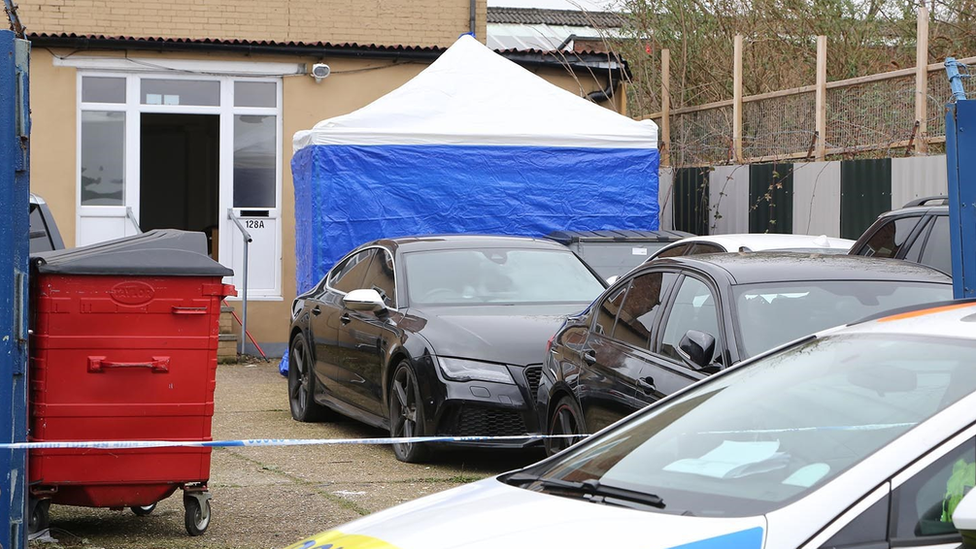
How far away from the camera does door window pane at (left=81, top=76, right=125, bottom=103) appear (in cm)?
1680

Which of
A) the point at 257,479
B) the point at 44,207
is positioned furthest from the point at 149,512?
the point at 44,207

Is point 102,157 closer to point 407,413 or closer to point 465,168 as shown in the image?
point 465,168

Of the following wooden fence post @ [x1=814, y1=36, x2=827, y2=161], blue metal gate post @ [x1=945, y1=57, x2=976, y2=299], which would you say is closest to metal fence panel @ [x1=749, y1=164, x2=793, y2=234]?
wooden fence post @ [x1=814, y1=36, x2=827, y2=161]

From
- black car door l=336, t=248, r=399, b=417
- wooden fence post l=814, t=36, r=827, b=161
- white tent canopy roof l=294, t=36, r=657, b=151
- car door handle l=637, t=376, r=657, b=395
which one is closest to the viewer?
car door handle l=637, t=376, r=657, b=395

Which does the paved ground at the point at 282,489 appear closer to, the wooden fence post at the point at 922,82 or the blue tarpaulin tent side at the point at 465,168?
the blue tarpaulin tent side at the point at 465,168

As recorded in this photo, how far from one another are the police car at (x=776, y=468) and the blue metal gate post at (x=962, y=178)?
187cm

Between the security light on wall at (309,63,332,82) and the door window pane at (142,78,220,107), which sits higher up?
the security light on wall at (309,63,332,82)

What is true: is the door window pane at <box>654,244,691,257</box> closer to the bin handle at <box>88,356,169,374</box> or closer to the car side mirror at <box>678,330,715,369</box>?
the car side mirror at <box>678,330,715,369</box>

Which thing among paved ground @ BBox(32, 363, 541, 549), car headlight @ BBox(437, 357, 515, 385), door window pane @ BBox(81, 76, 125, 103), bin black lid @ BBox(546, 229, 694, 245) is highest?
door window pane @ BBox(81, 76, 125, 103)

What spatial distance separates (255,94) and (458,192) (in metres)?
4.20

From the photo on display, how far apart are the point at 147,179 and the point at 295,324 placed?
32.8ft

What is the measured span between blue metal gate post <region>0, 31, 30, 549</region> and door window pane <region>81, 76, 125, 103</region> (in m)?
11.7

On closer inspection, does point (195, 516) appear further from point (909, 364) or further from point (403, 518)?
point (909, 364)

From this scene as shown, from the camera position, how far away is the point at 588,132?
14820mm
